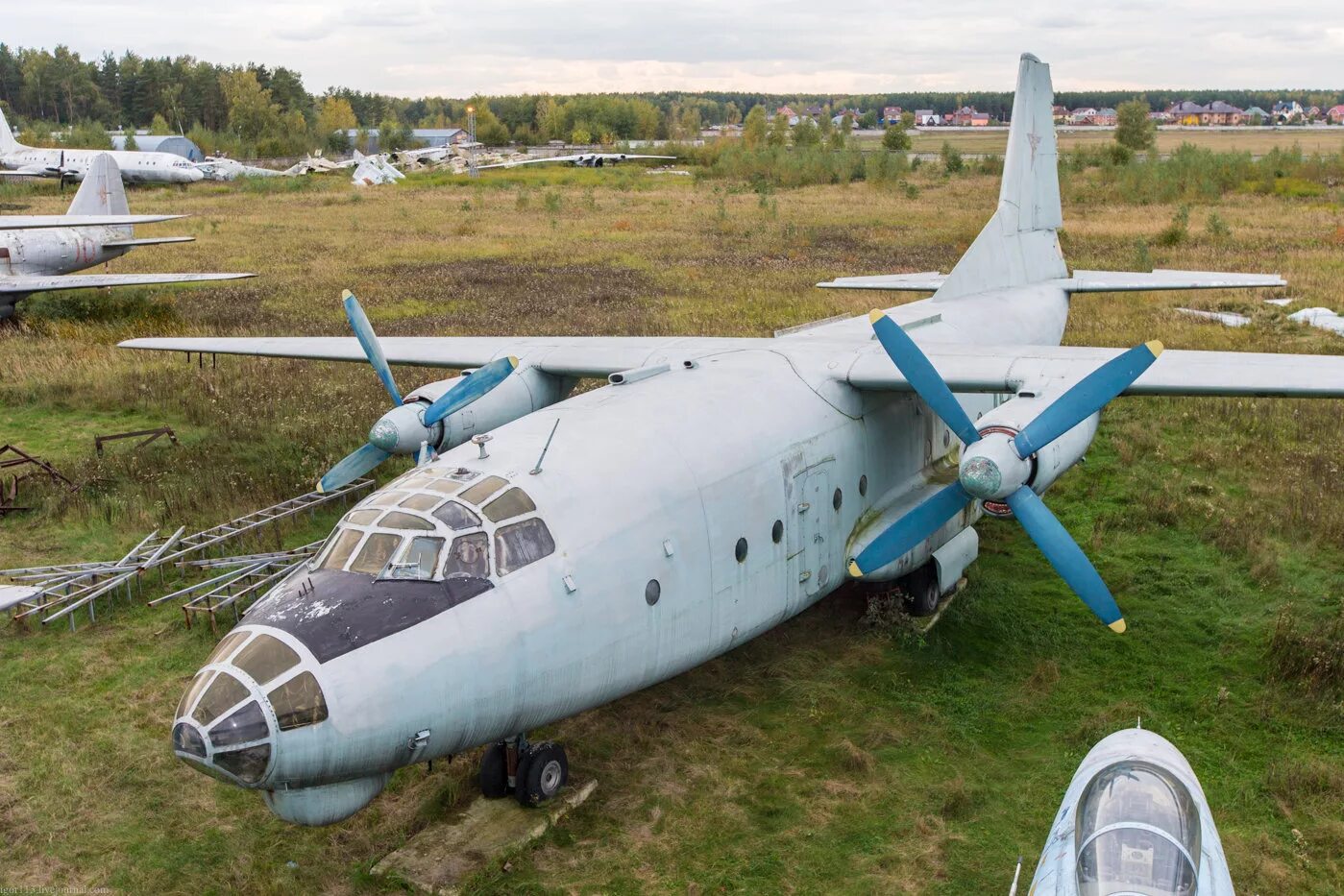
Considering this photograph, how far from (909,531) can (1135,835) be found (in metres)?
5.60

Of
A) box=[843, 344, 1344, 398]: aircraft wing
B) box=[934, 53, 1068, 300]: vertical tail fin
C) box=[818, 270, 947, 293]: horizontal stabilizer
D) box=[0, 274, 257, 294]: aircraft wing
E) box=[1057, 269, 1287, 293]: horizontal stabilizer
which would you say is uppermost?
box=[934, 53, 1068, 300]: vertical tail fin

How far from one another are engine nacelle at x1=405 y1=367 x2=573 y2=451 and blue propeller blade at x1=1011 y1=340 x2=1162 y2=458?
20.5 ft

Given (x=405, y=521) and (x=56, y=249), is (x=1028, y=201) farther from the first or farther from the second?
(x=56, y=249)

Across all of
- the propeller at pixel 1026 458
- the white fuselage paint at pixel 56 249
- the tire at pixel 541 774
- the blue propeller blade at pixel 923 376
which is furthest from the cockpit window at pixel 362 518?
the white fuselage paint at pixel 56 249

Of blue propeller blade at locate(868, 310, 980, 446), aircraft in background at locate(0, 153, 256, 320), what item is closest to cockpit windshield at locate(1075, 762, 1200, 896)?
blue propeller blade at locate(868, 310, 980, 446)

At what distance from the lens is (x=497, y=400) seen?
14727mm

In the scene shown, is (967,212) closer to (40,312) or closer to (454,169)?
(40,312)

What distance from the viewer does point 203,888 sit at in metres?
9.22

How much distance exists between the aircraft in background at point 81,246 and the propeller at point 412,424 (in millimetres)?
17463

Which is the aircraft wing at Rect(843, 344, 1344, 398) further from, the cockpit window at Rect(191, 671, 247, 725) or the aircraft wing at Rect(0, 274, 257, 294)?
the aircraft wing at Rect(0, 274, 257, 294)

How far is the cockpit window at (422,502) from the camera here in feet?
30.0

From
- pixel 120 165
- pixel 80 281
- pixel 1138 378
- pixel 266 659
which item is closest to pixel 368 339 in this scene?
pixel 266 659

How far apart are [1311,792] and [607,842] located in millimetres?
6791

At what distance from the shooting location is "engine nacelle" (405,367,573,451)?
1376 cm
